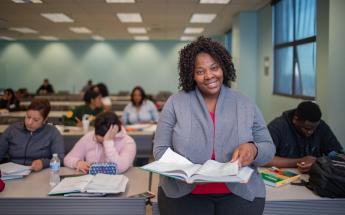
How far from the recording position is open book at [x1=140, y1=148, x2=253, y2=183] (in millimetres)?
1248

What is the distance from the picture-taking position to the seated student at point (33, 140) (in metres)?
2.83

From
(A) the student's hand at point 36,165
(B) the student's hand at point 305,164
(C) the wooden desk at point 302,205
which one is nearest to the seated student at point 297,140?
(B) the student's hand at point 305,164

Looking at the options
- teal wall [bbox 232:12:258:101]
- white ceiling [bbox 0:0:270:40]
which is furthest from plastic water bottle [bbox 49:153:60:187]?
teal wall [bbox 232:12:258:101]

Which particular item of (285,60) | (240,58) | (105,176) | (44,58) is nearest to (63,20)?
(240,58)

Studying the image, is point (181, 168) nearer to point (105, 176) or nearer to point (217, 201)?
point (217, 201)

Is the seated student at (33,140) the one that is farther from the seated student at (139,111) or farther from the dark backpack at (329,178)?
the seated student at (139,111)

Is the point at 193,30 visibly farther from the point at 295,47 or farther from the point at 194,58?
the point at 194,58

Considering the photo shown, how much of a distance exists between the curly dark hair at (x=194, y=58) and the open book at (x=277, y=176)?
0.96m

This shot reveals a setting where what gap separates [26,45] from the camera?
53.5ft

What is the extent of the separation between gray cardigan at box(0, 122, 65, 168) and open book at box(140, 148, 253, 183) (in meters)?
1.66

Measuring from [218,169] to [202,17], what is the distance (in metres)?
8.59

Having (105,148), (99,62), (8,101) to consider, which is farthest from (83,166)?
(99,62)

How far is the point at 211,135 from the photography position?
144 cm

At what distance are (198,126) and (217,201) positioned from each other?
1.04 feet
